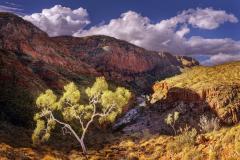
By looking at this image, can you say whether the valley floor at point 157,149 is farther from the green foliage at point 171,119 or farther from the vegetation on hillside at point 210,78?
the vegetation on hillside at point 210,78

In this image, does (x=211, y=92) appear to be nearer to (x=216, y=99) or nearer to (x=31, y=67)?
(x=216, y=99)

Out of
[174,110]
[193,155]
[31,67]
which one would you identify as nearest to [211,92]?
[174,110]

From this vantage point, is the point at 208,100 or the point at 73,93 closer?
the point at 73,93

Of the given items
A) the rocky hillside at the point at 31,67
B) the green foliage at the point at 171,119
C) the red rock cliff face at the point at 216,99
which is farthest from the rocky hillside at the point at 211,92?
the rocky hillside at the point at 31,67

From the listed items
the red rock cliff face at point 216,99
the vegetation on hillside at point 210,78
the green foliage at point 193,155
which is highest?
the vegetation on hillside at point 210,78

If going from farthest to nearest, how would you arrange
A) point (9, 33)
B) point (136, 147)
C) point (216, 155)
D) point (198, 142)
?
point (9, 33)
point (136, 147)
point (198, 142)
point (216, 155)

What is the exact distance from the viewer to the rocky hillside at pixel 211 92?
200ft

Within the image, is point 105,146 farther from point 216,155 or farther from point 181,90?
point 181,90

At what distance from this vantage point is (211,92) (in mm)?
66125

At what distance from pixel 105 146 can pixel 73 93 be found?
33.1 ft

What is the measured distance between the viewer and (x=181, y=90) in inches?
2815

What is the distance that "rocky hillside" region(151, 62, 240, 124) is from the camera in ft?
200

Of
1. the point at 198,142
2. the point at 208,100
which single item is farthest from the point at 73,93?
the point at 208,100

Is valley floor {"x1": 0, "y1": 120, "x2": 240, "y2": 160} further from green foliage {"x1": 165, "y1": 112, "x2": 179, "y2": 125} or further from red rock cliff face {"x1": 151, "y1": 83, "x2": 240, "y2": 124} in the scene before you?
red rock cliff face {"x1": 151, "y1": 83, "x2": 240, "y2": 124}
